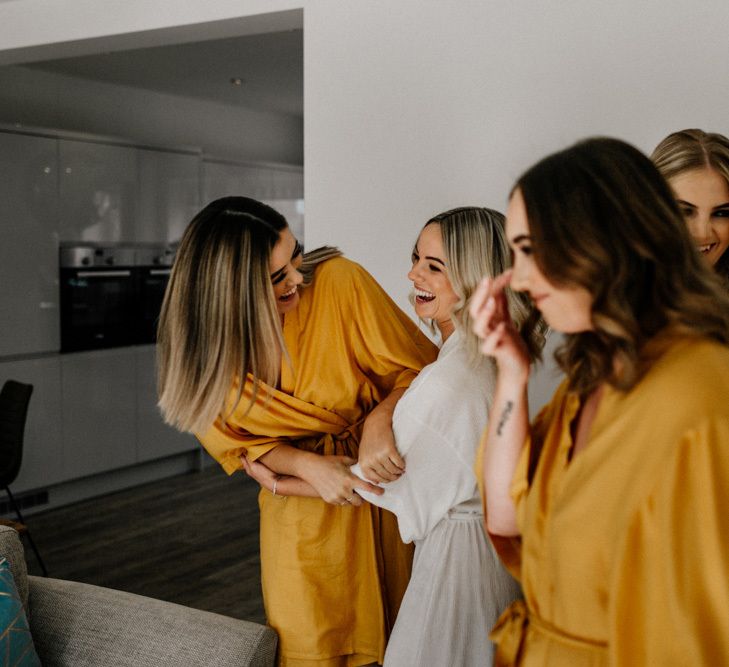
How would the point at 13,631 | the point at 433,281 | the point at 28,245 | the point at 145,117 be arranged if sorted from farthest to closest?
the point at 145,117 < the point at 28,245 < the point at 13,631 < the point at 433,281

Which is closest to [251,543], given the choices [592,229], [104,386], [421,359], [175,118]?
[104,386]

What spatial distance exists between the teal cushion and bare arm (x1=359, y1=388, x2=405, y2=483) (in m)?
0.91

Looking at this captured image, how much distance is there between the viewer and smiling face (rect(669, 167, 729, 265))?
1.82 meters

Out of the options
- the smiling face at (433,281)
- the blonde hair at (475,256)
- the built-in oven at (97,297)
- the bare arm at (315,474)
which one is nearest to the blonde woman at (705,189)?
the blonde hair at (475,256)

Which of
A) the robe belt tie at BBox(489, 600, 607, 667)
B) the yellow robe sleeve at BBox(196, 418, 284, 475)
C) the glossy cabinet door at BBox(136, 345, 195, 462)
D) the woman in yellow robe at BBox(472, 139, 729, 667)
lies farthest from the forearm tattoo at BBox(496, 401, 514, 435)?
the glossy cabinet door at BBox(136, 345, 195, 462)

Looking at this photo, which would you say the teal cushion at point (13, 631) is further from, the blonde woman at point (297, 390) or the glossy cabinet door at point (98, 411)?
the glossy cabinet door at point (98, 411)

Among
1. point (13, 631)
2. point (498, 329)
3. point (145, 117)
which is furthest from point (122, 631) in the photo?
point (145, 117)

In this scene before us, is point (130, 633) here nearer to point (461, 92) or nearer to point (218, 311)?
point (218, 311)

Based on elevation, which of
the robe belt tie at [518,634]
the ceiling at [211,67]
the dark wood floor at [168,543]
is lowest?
the dark wood floor at [168,543]

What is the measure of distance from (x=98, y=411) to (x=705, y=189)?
15.7 ft

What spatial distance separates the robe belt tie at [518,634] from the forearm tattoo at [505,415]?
0.27m

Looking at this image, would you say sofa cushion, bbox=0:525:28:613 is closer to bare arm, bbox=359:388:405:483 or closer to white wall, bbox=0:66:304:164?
bare arm, bbox=359:388:405:483

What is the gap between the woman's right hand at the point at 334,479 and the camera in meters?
1.79

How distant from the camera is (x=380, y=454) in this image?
1.66 m
